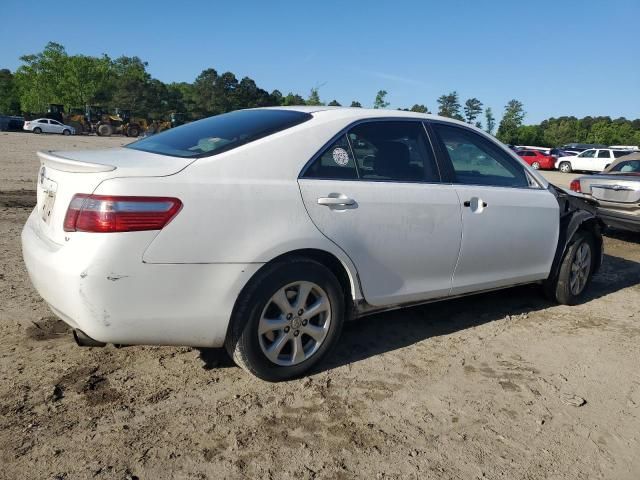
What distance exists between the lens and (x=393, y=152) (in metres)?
3.53

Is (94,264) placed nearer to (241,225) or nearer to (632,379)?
(241,225)

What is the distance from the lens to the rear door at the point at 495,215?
3773 millimetres

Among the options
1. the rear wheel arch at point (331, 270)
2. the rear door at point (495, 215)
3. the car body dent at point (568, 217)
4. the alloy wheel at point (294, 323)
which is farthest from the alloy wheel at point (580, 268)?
the alloy wheel at point (294, 323)

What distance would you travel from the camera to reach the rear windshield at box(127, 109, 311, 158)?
298cm

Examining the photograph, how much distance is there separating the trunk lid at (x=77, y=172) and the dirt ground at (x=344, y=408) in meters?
0.89

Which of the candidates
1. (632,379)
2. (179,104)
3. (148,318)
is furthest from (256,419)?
(179,104)

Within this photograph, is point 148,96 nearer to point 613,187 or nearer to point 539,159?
point 539,159

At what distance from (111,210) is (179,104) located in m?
73.5

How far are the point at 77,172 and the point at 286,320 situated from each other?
1324mm

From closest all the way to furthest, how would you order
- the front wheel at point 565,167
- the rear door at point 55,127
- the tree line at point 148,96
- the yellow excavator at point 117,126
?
1. the front wheel at point 565,167
2. the rear door at point 55,127
3. the yellow excavator at point 117,126
4. the tree line at point 148,96

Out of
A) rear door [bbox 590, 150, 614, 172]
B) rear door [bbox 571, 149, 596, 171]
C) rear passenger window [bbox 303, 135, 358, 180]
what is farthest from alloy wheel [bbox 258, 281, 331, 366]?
rear door [bbox 571, 149, 596, 171]

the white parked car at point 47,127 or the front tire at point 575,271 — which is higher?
the front tire at point 575,271

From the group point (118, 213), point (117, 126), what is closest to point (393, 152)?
point (118, 213)

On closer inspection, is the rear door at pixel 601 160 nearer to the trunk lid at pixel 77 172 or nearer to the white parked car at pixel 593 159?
the white parked car at pixel 593 159
